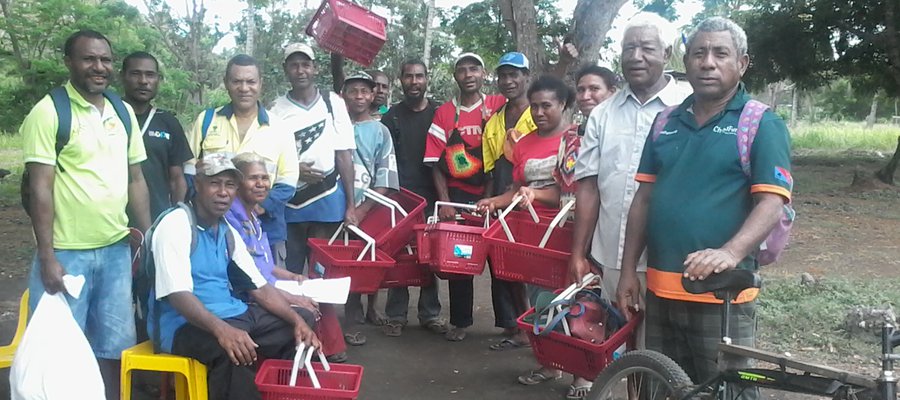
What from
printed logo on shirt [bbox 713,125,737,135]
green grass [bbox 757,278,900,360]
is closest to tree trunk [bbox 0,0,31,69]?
green grass [bbox 757,278,900,360]

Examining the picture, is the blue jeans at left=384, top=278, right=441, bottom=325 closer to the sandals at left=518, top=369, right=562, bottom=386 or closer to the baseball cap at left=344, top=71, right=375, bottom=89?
the sandals at left=518, top=369, right=562, bottom=386

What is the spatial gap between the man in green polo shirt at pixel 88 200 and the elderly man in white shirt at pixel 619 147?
225 cm

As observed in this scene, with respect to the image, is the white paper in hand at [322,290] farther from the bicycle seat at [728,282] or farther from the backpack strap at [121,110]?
the bicycle seat at [728,282]

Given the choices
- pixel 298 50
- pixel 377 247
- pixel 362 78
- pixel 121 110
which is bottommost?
pixel 377 247

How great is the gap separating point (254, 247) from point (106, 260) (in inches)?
27.7

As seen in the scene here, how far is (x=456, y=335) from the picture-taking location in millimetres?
5695

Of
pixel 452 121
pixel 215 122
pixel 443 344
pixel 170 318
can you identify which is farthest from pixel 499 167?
pixel 170 318

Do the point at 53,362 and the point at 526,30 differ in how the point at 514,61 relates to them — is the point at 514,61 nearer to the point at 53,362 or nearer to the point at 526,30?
the point at 526,30

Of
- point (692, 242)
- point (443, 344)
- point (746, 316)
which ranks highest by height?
point (692, 242)

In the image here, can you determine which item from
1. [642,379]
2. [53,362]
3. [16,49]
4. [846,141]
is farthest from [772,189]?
[846,141]

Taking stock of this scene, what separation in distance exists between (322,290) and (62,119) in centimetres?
147

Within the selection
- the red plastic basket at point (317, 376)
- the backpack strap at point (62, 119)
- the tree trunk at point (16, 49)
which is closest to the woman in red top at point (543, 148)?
the red plastic basket at point (317, 376)

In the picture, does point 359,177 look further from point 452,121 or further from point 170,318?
point 170,318

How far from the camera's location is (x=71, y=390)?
10.2 feet
